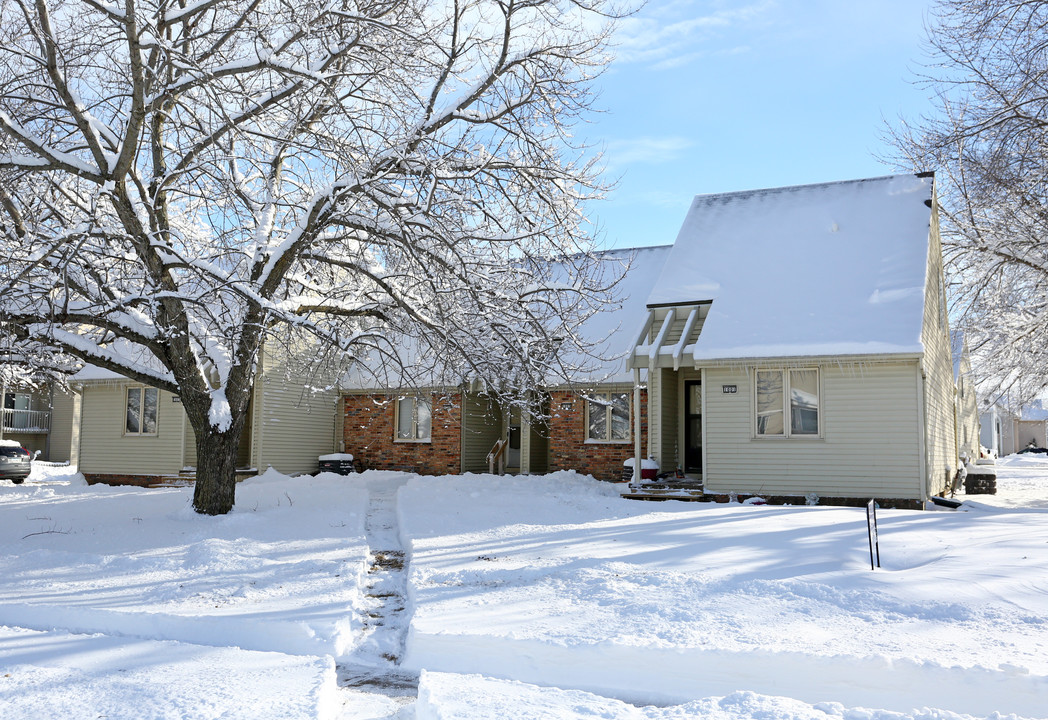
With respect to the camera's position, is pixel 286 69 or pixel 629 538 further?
pixel 629 538

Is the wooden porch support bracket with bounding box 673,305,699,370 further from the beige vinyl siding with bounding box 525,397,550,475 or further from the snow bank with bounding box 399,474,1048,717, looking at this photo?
the beige vinyl siding with bounding box 525,397,550,475

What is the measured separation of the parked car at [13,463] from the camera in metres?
24.5

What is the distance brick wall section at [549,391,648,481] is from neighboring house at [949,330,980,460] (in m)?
10.2

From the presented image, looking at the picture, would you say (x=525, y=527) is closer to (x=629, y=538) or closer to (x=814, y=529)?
(x=629, y=538)

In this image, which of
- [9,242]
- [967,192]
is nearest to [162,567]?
[9,242]

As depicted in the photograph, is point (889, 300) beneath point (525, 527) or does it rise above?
above

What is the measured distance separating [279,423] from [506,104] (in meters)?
13.1

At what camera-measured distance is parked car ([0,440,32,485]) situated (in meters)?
24.5

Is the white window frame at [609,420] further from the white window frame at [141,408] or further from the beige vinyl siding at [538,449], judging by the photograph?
the white window frame at [141,408]

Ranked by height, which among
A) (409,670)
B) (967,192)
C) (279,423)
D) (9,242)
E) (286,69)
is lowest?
(409,670)

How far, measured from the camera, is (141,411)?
848 inches

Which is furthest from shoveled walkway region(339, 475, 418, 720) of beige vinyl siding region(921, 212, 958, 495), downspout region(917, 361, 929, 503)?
beige vinyl siding region(921, 212, 958, 495)

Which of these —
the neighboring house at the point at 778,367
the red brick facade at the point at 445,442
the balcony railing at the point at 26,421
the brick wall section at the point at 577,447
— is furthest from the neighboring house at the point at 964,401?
the balcony railing at the point at 26,421

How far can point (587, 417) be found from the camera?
65.2 feet
